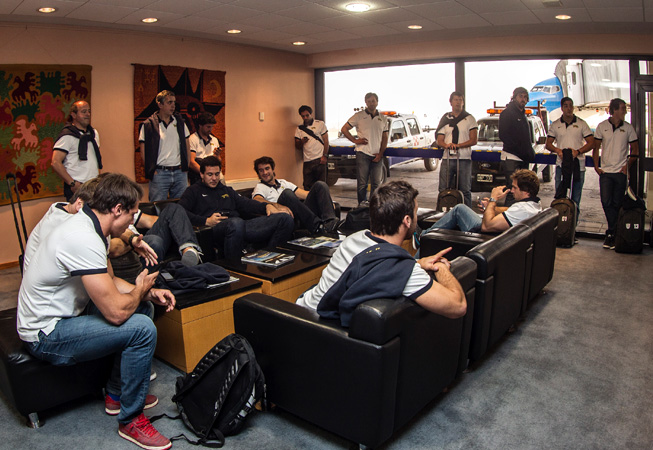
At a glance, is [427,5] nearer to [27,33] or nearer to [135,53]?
[135,53]

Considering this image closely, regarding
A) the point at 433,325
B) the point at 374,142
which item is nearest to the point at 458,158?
the point at 374,142

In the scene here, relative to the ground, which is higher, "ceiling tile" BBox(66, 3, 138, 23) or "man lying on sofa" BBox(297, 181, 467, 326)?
"ceiling tile" BBox(66, 3, 138, 23)

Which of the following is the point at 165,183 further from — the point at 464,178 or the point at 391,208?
the point at 391,208

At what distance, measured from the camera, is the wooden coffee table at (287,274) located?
11.1 feet

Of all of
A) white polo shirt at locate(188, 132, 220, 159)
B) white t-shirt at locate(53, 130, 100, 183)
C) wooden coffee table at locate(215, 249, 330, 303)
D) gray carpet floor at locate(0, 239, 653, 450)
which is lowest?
gray carpet floor at locate(0, 239, 653, 450)

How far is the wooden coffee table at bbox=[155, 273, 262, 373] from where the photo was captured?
2.92m

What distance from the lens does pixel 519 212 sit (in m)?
4.03

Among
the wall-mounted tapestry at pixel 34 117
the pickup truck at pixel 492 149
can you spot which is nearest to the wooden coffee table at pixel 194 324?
the wall-mounted tapestry at pixel 34 117

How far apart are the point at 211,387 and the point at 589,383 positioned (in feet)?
6.71

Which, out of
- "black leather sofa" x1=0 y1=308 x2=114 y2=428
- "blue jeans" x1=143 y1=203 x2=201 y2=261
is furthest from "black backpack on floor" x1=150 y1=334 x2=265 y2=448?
"blue jeans" x1=143 y1=203 x2=201 y2=261

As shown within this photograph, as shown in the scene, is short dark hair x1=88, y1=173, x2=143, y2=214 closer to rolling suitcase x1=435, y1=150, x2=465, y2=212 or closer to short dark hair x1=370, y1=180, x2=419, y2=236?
short dark hair x1=370, y1=180, x2=419, y2=236

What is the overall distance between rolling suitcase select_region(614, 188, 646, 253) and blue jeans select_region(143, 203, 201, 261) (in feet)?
14.3

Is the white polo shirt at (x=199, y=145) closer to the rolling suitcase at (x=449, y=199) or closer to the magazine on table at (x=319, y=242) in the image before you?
the magazine on table at (x=319, y=242)

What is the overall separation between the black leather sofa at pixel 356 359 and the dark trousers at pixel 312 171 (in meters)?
5.58
